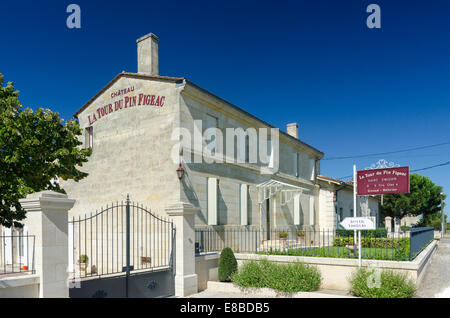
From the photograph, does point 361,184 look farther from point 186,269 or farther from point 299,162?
point 299,162

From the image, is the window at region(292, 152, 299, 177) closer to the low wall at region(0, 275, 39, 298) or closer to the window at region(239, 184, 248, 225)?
the window at region(239, 184, 248, 225)

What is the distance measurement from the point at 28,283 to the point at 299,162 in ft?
61.7

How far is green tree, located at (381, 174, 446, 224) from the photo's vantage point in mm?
45125

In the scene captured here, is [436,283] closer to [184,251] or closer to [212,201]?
[184,251]

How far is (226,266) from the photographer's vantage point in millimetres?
10859

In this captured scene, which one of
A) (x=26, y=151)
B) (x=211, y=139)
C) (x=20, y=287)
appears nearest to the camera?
(x=20, y=287)

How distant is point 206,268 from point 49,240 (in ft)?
18.5

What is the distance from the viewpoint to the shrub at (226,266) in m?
10.9

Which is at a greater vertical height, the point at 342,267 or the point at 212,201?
the point at 212,201

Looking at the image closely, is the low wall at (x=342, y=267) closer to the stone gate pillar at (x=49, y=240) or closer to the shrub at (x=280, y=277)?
the shrub at (x=280, y=277)

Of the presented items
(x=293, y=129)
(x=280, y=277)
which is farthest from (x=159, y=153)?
(x=293, y=129)

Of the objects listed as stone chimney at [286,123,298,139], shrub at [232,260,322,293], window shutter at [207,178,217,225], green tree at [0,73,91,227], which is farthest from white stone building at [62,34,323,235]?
stone chimney at [286,123,298,139]

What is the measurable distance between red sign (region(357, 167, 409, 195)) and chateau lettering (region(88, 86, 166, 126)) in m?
7.58
